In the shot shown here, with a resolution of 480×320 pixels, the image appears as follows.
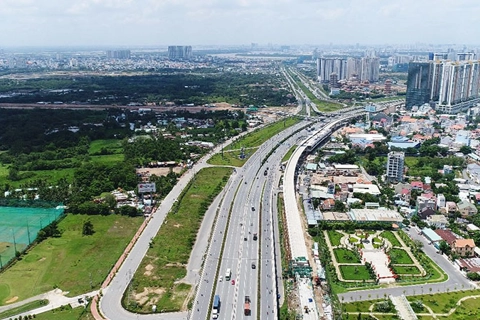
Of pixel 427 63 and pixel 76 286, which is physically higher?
pixel 427 63

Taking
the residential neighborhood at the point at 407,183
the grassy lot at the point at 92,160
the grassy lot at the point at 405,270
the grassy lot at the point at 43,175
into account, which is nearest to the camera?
the grassy lot at the point at 405,270

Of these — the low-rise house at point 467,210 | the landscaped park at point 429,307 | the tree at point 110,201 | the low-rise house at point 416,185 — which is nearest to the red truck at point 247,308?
the landscaped park at point 429,307

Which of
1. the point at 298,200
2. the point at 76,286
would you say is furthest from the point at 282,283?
the point at 298,200

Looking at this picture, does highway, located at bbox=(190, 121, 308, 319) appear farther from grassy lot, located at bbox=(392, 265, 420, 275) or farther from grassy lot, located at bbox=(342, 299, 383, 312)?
grassy lot, located at bbox=(392, 265, 420, 275)

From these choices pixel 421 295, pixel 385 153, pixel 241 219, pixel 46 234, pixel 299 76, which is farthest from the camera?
pixel 299 76

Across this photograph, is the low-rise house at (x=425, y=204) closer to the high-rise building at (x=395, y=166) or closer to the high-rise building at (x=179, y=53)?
the high-rise building at (x=395, y=166)

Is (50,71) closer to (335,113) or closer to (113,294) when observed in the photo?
(335,113)

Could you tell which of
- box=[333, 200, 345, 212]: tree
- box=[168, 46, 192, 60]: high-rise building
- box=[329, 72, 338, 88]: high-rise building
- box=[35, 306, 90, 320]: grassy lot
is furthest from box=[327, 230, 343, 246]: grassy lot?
box=[168, 46, 192, 60]: high-rise building
